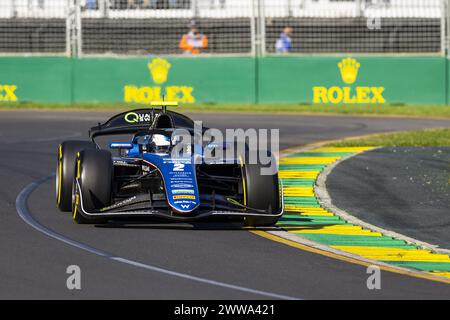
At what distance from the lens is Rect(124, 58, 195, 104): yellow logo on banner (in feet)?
95.4

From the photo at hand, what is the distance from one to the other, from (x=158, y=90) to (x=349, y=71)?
486 centimetres

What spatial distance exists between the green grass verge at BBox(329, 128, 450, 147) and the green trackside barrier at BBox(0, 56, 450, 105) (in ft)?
20.6

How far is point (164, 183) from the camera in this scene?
11719 mm

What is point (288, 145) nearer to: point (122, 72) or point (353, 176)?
point (353, 176)

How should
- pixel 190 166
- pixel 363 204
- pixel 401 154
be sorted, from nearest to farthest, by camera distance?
pixel 190 166
pixel 363 204
pixel 401 154

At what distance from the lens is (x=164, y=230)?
39.0 ft

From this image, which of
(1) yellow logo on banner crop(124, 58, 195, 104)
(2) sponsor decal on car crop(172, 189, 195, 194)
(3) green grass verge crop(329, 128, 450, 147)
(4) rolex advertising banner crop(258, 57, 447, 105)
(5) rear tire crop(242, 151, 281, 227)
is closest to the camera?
(2) sponsor decal on car crop(172, 189, 195, 194)

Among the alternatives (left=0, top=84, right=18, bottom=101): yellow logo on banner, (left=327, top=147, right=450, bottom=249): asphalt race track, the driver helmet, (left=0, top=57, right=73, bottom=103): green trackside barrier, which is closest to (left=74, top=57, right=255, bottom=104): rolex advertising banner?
(left=0, top=57, right=73, bottom=103): green trackside barrier

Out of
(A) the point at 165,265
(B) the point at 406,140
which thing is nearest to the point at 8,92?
(B) the point at 406,140

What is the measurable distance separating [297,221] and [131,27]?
17.8 metres

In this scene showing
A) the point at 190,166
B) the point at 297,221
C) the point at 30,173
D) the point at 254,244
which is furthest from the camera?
the point at 30,173

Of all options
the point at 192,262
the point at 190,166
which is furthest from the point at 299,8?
the point at 192,262

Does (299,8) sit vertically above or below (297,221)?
above

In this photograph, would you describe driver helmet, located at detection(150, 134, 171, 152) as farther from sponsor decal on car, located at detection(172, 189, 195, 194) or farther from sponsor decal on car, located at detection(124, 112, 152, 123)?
sponsor decal on car, located at detection(172, 189, 195, 194)
